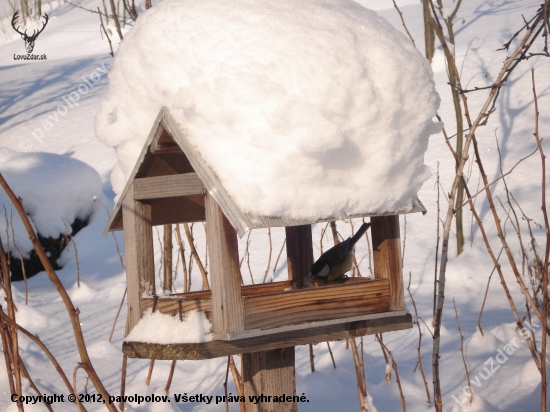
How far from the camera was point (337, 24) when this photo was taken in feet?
5.73

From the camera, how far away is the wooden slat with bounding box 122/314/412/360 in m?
1.69

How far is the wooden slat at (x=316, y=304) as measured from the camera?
170cm

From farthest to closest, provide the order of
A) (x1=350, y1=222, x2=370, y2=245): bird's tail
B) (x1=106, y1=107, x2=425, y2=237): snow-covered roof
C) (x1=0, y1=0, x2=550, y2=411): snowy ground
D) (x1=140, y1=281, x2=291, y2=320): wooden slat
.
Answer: (x1=0, y1=0, x2=550, y2=411): snowy ground
(x1=350, y1=222, x2=370, y2=245): bird's tail
(x1=140, y1=281, x2=291, y2=320): wooden slat
(x1=106, y1=107, x2=425, y2=237): snow-covered roof

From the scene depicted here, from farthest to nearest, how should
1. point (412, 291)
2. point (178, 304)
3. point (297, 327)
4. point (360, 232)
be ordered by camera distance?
point (412, 291), point (360, 232), point (178, 304), point (297, 327)

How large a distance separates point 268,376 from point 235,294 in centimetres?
49

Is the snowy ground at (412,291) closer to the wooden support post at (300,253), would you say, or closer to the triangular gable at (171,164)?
the wooden support post at (300,253)

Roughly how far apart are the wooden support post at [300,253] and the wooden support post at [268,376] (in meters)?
0.39

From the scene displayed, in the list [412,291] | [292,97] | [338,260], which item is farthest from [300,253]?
[412,291]

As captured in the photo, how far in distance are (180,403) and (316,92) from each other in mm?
2569

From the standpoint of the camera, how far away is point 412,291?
202 inches

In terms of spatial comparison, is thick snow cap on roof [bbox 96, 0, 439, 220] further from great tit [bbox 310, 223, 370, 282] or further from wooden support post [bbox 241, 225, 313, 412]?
wooden support post [bbox 241, 225, 313, 412]

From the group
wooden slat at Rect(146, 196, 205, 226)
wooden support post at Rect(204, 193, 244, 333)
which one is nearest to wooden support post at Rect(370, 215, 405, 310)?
wooden support post at Rect(204, 193, 244, 333)

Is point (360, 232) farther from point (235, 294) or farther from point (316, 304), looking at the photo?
point (235, 294)

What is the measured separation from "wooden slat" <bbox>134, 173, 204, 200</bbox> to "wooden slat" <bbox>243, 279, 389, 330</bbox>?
1.34 feet
